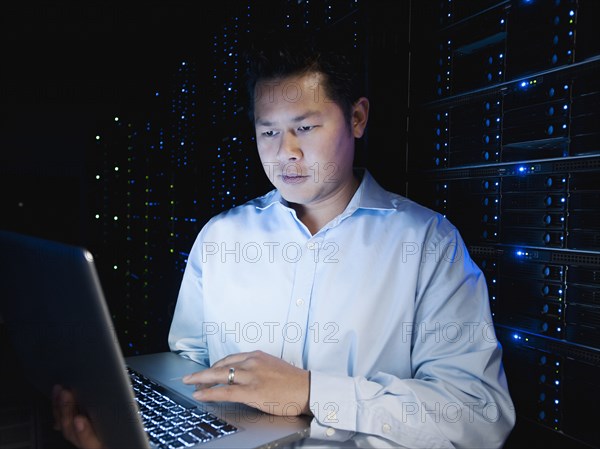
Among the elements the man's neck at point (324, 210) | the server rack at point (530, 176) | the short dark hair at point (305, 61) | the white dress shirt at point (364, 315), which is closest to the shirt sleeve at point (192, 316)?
the white dress shirt at point (364, 315)

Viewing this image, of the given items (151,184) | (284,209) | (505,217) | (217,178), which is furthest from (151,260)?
(505,217)

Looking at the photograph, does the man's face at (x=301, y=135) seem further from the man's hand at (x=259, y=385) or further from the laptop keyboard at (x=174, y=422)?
the laptop keyboard at (x=174, y=422)

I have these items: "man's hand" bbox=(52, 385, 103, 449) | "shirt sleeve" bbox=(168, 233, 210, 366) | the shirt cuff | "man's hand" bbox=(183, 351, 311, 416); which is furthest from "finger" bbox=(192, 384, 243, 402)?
"shirt sleeve" bbox=(168, 233, 210, 366)

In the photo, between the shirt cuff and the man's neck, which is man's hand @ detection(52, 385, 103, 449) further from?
the man's neck

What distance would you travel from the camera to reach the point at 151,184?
2354 mm

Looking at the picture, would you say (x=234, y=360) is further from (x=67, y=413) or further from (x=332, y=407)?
(x=67, y=413)

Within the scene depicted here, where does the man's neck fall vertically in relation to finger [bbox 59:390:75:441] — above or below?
above

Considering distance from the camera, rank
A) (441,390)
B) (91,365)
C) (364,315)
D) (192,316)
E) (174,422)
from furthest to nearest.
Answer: (192,316)
(364,315)
(441,390)
(174,422)
(91,365)

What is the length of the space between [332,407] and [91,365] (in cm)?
50

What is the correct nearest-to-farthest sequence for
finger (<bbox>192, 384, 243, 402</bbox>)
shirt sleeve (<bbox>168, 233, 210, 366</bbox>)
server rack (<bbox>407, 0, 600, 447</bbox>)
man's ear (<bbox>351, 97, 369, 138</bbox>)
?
finger (<bbox>192, 384, 243, 402</bbox>)
server rack (<bbox>407, 0, 600, 447</bbox>)
man's ear (<bbox>351, 97, 369, 138</bbox>)
shirt sleeve (<bbox>168, 233, 210, 366</bbox>)

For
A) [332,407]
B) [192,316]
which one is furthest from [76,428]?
[192,316]

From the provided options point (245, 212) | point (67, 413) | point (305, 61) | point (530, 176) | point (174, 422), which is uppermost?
point (305, 61)

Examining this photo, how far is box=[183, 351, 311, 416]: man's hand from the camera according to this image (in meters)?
0.94

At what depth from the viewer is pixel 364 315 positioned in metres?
1.25
